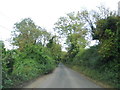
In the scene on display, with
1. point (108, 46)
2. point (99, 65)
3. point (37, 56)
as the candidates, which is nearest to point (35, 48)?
point (37, 56)

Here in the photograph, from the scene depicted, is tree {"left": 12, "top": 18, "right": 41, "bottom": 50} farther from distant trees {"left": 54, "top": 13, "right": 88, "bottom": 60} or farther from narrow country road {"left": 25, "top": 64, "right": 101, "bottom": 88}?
narrow country road {"left": 25, "top": 64, "right": 101, "bottom": 88}

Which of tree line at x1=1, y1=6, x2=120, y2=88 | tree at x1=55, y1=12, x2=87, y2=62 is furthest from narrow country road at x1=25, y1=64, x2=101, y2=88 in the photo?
tree at x1=55, y1=12, x2=87, y2=62

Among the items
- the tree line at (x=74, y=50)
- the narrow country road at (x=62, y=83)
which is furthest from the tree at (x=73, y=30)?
the narrow country road at (x=62, y=83)

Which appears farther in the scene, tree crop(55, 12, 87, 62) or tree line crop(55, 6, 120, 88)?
tree crop(55, 12, 87, 62)

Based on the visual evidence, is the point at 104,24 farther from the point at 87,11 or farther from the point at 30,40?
the point at 30,40

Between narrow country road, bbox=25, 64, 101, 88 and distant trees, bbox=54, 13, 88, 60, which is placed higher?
distant trees, bbox=54, 13, 88, 60

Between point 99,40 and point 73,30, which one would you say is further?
point 73,30

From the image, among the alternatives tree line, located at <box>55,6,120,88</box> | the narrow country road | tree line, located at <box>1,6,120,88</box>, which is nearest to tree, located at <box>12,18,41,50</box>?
tree line, located at <box>1,6,120,88</box>

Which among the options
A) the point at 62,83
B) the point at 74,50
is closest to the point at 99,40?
the point at 62,83

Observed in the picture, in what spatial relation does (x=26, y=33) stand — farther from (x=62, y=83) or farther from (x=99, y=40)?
(x=62, y=83)

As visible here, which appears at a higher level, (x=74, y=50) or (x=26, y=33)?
(x=26, y=33)

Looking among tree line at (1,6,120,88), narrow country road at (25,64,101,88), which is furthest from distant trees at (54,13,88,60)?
narrow country road at (25,64,101,88)

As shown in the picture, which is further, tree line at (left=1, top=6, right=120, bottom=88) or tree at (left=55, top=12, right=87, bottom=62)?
tree at (left=55, top=12, right=87, bottom=62)

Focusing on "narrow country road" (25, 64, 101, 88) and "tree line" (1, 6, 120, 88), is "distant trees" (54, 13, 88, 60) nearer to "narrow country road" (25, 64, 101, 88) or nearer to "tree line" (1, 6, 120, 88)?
"tree line" (1, 6, 120, 88)
